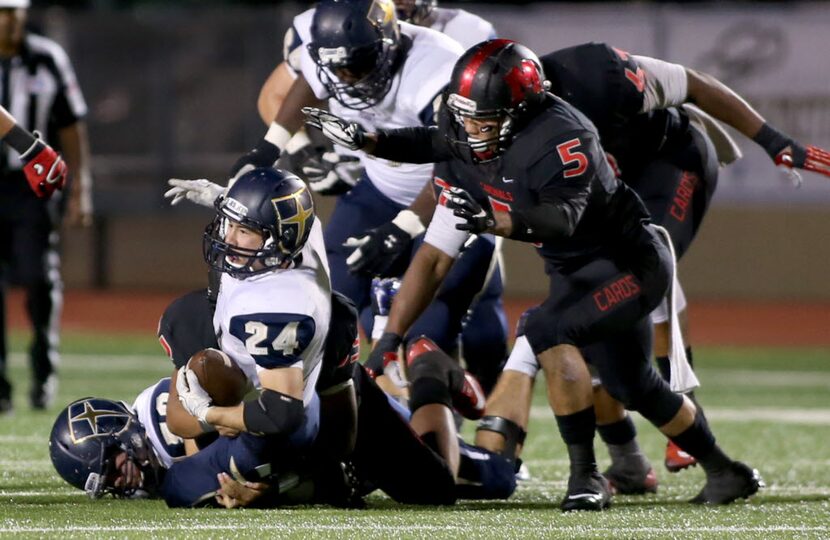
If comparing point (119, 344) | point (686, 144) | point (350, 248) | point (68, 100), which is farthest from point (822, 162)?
point (119, 344)

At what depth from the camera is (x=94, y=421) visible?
517 cm

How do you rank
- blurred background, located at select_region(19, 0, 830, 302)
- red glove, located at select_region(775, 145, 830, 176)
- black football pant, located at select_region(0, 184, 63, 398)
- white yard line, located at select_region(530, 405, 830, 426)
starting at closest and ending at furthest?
red glove, located at select_region(775, 145, 830, 176) → white yard line, located at select_region(530, 405, 830, 426) → black football pant, located at select_region(0, 184, 63, 398) → blurred background, located at select_region(19, 0, 830, 302)

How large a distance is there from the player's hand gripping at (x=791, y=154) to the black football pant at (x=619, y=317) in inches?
29.5

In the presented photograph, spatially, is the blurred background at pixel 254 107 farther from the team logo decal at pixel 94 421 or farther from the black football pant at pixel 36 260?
the team logo decal at pixel 94 421

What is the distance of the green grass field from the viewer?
14.7ft

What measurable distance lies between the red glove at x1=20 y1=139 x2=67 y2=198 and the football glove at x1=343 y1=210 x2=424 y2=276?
109 centimetres

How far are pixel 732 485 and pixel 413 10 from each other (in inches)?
101

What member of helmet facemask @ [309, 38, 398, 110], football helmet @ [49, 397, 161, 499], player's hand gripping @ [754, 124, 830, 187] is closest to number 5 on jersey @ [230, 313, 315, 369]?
football helmet @ [49, 397, 161, 499]

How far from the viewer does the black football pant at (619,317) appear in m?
5.02

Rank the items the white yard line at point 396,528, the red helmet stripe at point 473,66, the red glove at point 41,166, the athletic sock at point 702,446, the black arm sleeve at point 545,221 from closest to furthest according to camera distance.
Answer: the white yard line at point 396,528, the black arm sleeve at point 545,221, the red helmet stripe at point 473,66, the athletic sock at point 702,446, the red glove at point 41,166

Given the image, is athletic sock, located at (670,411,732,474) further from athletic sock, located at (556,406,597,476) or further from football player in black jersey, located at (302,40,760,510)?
athletic sock, located at (556,406,597,476)

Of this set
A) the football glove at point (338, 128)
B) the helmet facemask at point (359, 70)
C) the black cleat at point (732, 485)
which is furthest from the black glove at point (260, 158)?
the black cleat at point (732, 485)

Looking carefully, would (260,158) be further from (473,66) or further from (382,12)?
(473,66)

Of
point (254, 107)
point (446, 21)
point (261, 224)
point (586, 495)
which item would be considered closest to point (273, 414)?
point (261, 224)
